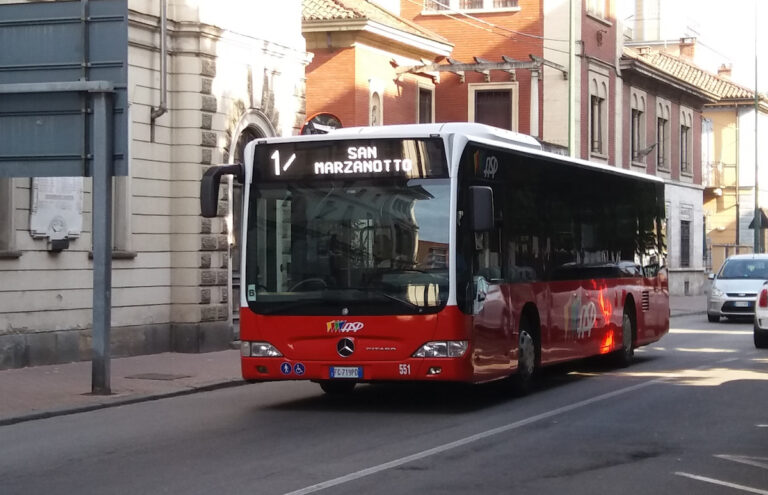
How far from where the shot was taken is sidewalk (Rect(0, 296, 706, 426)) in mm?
14895

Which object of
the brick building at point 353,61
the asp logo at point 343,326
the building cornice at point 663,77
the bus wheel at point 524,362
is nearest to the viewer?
the asp logo at point 343,326

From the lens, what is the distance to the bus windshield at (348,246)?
14.1 metres

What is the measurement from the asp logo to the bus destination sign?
152 centimetres

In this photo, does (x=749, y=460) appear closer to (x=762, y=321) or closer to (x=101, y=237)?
(x=101, y=237)

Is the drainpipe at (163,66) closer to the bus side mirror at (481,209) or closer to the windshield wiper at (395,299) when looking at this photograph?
the windshield wiper at (395,299)

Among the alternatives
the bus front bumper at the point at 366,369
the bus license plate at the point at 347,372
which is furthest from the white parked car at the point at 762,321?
the bus license plate at the point at 347,372

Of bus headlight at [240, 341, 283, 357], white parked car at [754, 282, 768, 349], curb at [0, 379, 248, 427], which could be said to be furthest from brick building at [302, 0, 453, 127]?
bus headlight at [240, 341, 283, 357]

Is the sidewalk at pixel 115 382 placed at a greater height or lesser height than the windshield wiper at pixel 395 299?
lesser

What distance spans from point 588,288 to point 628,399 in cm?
320

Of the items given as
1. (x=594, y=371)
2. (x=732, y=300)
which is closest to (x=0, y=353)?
(x=594, y=371)

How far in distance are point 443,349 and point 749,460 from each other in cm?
385

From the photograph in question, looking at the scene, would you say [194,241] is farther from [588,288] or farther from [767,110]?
[767,110]

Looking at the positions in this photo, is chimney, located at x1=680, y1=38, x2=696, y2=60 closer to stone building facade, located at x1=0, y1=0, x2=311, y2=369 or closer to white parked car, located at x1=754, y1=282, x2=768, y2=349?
white parked car, located at x1=754, y1=282, x2=768, y2=349

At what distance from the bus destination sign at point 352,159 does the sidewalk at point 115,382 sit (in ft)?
10.6
